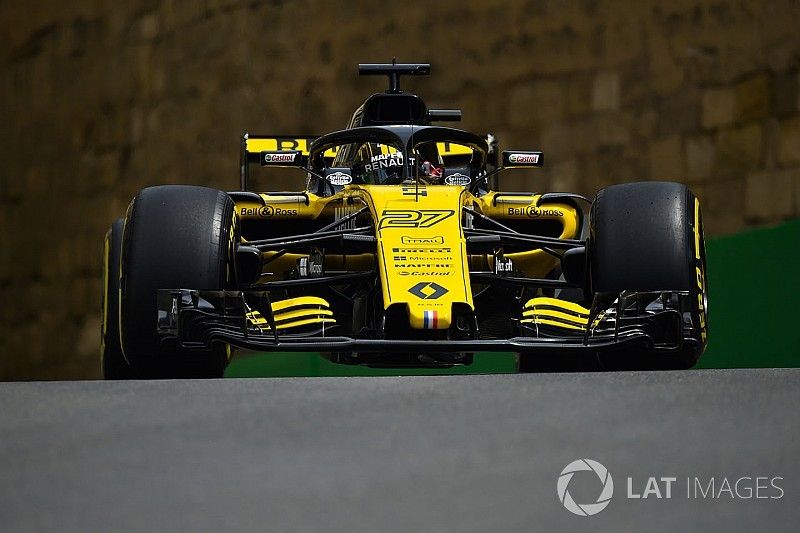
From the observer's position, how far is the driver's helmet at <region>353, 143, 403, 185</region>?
8.78 m

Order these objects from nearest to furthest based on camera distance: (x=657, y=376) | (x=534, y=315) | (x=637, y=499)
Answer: (x=637, y=499) → (x=657, y=376) → (x=534, y=315)

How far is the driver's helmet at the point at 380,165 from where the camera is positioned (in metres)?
8.78

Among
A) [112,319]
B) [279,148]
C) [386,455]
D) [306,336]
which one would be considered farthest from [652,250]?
[279,148]

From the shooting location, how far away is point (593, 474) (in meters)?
3.21

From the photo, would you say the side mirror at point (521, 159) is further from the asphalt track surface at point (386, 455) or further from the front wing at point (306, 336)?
the asphalt track surface at point (386, 455)

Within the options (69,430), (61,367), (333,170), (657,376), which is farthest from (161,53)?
(69,430)

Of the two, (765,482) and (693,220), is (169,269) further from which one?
(765,482)

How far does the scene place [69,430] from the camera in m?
4.18

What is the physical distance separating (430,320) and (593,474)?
3.44 m

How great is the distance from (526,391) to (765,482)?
2.25 meters

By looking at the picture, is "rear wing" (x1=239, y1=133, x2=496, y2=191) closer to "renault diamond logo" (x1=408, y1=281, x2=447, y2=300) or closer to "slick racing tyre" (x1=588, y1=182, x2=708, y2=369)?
"slick racing tyre" (x1=588, y1=182, x2=708, y2=369)

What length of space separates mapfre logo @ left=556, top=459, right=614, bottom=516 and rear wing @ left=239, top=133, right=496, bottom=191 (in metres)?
6.79

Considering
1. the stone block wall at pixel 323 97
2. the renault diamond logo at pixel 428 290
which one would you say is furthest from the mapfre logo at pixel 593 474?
the stone block wall at pixel 323 97

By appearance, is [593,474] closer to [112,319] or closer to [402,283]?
[402,283]
